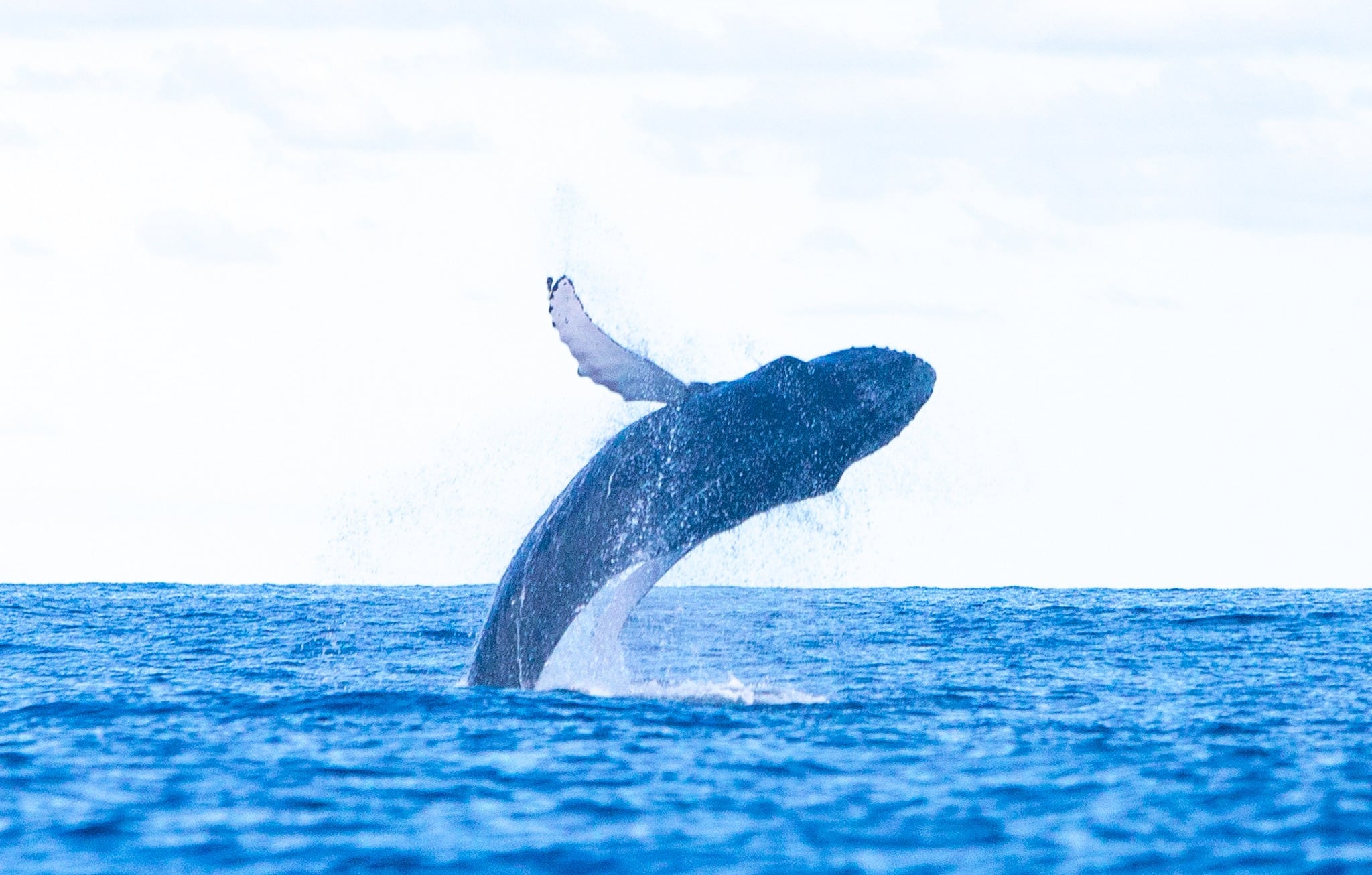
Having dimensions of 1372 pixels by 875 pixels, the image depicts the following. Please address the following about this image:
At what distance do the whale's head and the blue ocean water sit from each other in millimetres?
2484

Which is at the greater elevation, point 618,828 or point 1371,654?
point 1371,654

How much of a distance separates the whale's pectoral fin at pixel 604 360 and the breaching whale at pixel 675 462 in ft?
0.04

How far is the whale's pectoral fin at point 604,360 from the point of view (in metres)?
14.6

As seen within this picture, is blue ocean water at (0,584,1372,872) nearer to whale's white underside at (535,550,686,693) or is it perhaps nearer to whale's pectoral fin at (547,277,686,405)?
whale's white underside at (535,550,686,693)

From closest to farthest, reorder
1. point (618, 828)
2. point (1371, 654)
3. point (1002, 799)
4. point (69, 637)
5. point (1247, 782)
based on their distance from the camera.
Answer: point (618, 828)
point (1002, 799)
point (1247, 782)
point (1371, 654)
point (69, 637)

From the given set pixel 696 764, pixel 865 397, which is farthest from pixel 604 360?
pixel 696 764

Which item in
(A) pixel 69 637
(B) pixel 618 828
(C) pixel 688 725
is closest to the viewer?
(B) pixel 618 828

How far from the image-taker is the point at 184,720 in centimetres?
1608

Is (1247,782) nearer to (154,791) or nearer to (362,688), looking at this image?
(154,791)

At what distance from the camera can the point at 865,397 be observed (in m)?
14.0

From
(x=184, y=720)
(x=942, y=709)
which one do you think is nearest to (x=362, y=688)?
(x=184, y=720)

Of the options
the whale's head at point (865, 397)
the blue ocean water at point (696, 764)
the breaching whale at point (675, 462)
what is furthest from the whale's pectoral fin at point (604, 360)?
the blue ocean water at point (696, 764)

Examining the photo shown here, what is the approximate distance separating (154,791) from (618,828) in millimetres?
3551

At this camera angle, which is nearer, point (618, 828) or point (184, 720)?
point (618, 828)
